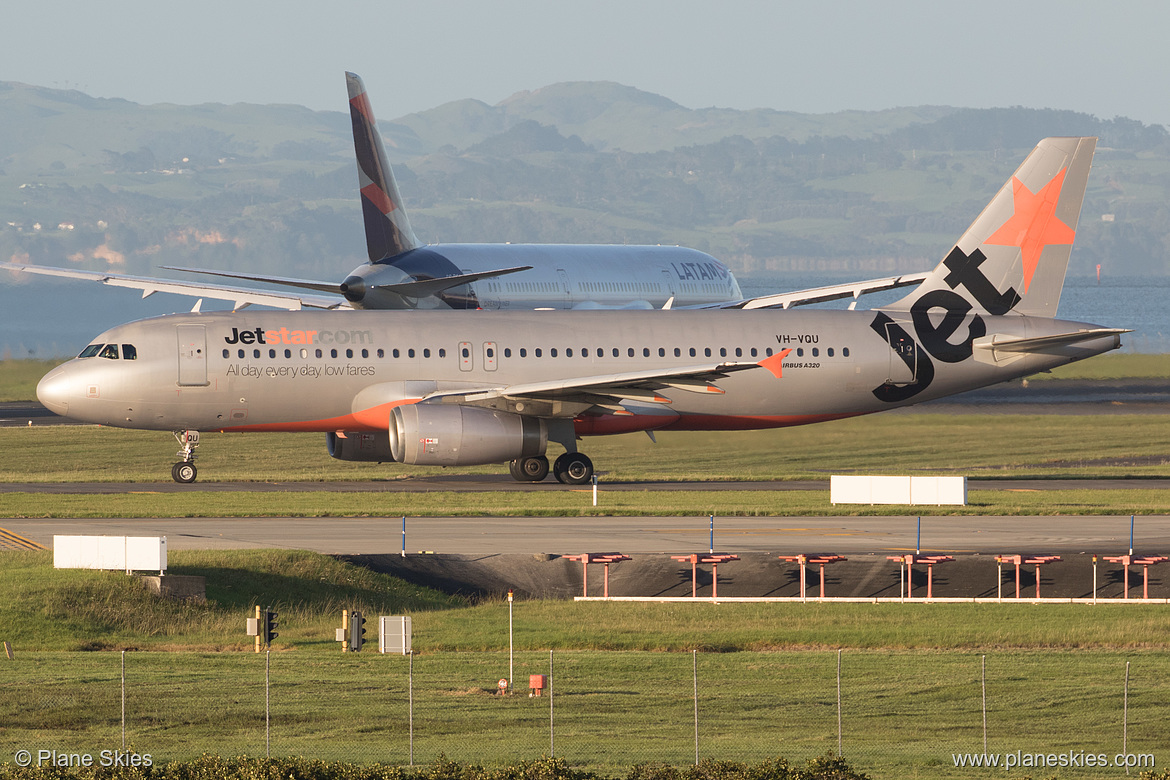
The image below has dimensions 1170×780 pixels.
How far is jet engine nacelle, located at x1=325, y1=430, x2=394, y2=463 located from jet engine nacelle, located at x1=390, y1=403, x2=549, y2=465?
10.5 ft

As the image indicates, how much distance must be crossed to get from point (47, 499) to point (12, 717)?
2277cm

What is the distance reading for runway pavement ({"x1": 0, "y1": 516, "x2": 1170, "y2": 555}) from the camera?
36.2 meters

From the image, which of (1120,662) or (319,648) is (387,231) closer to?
(319,648)

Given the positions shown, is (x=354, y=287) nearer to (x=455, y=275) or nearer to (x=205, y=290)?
(x=455, y=275)

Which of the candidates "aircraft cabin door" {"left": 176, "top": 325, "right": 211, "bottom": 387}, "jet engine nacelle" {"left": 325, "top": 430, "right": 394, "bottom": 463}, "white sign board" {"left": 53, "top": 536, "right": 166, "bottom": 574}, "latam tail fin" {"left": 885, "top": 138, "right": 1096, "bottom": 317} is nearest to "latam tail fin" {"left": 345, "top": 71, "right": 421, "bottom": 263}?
"jet engine nacelle" {"left": 325, "top": 430, "right": 394, "bottom": 463}

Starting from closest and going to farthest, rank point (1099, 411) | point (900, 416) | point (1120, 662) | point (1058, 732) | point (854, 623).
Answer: point (1058, 732) < point (1120, 662) < point (854, 623) < point (900, 416) < point (1099, 411)

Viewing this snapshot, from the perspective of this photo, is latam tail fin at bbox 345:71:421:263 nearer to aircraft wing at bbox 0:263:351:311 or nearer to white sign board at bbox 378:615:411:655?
aircraft wing at bbox 0:263:351:311

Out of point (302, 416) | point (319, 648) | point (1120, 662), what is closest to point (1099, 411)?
point (302, 416)

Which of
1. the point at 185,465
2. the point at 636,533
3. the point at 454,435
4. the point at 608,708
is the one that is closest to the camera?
the point at 608,708

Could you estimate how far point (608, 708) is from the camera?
23.7 meters

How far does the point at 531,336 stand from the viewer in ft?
157

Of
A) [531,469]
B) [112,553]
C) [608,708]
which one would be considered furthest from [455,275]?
[608,708]

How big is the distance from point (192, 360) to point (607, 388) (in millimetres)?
11824

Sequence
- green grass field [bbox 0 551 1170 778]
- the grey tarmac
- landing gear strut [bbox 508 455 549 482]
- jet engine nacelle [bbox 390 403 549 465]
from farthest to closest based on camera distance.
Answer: landing gear strut [bbox 508 455 549 482] < jet engine nacelle [bbox 390 403 549 465] < the grey tarmac < green grass field [bbox 0 551 1170 778]
